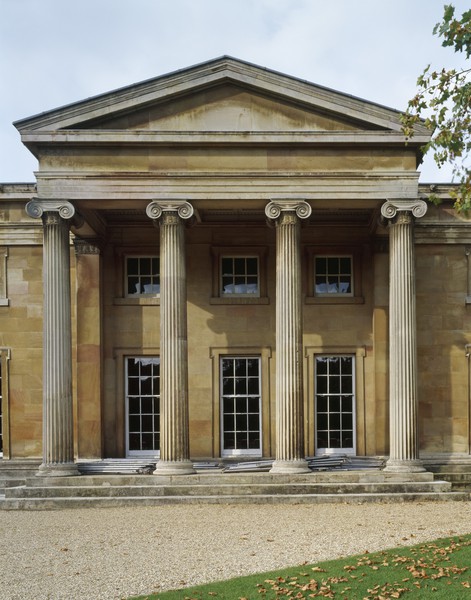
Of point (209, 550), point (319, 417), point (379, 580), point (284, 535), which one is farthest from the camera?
point (319, 417)

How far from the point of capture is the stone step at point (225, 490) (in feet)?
68.6

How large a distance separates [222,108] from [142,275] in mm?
6433

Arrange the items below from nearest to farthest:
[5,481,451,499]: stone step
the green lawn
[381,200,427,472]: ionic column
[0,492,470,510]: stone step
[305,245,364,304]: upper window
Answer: the green lawn
[0,492,470,510]: stone step
[5,481,451,499]: stone step
[381,200,427,472]: ionic column
[305,245,364,304]: upper window

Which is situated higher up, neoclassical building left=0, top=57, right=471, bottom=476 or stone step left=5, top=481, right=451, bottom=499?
neoclassical building left=0, top=57, right=471, bottom=476

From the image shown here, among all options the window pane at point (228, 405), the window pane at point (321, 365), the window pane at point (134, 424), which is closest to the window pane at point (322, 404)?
the window pane at point (321, 365)

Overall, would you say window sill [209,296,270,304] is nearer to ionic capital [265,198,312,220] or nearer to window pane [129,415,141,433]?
ionic capital [265,198,312,220]

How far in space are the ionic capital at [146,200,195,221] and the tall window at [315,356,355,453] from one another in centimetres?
688

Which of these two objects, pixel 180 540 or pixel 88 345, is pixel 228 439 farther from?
pixel 180 540

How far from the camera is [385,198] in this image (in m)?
22.2

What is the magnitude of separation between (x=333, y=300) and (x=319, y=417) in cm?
368

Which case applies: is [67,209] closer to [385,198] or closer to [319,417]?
[385,198]

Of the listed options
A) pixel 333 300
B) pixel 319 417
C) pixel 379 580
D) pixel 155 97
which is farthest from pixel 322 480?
pixel 155 97

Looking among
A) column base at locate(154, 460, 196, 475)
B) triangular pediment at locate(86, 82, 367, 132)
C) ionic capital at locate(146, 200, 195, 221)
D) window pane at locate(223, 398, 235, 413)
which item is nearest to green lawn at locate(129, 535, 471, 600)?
column base at locate(154, 460, 196, 475)

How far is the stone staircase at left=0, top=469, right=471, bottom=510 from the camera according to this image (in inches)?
811
